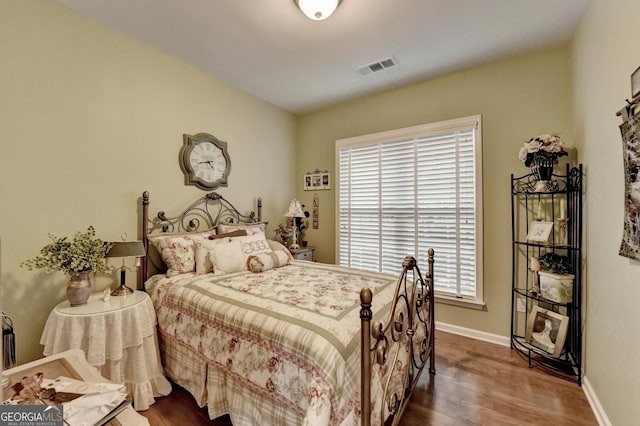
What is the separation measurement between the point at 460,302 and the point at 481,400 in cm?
114

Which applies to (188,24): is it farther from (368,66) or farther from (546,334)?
(546,334)

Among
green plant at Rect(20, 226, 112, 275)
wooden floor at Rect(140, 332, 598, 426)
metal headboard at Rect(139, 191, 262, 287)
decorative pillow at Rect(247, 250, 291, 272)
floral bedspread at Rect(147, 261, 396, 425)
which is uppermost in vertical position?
metal headboard at Rect(139, 191, 262, 287)

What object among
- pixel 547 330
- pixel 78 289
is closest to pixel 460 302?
pixel 547 330

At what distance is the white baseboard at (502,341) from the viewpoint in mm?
1796

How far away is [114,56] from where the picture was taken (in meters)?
2.40

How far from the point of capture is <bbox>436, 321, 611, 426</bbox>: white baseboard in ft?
5.89

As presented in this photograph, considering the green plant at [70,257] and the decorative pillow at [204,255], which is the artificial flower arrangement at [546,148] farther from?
the green plant at [70,257]

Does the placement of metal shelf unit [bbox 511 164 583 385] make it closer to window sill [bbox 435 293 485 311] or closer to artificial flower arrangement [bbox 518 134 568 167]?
artificial flower arrangement [bbox 518 134 568 167]

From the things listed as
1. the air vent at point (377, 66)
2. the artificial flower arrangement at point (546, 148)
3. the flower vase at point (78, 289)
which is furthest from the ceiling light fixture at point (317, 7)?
the flower vase at point (78, 289)

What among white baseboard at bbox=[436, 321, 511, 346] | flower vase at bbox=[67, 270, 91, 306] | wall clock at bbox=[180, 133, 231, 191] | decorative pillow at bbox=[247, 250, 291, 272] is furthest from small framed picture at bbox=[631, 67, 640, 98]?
flower vase at bbox=[67, 270, 91, 306]

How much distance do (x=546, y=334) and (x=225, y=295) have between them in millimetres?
2649

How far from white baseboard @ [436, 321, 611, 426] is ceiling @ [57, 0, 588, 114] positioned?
2.73 meters

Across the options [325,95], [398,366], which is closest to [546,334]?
[398,366]

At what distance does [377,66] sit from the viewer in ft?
9.65
